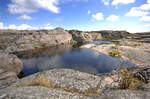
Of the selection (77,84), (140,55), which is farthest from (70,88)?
(140,55)

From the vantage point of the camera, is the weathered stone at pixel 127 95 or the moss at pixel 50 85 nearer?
the weathered stone at pixel 127 95

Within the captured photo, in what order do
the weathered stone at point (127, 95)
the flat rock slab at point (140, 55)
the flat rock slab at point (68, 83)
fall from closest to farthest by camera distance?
1. the weathered stone at point (127, 95)
2. the flat rock slab at point (68, 83)
3. the flat rock slab at point (140, 55)

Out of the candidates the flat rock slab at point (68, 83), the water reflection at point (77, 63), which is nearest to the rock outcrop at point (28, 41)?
the water reflection at point (77, 63)

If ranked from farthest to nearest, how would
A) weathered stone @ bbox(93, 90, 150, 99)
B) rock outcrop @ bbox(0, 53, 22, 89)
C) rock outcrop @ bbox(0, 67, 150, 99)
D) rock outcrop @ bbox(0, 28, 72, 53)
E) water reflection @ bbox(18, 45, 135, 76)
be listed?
1. rock outcrop @ bbox(0, 28, 72, 53)
2. water reflection @ bbox(18, 45, 135, 76)
3. rock outcrop @ bbox(0, 53, 22, 89)
4. rock outcrop @ bbox(0, 67, 150, 99)
5. weathered stone @ bbox(93, 90, 150, 99)

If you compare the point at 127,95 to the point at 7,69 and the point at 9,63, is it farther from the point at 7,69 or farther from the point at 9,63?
the point at 9,63

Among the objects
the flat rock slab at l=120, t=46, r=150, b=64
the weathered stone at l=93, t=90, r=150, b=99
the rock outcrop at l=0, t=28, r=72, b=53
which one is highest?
the rock outcrop at l=0, t=28, r=72, b=53

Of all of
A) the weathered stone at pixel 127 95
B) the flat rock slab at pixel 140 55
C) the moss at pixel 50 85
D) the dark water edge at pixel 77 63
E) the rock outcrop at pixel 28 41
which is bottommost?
the dark water edge at pixel 77 63

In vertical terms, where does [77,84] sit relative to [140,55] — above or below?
above

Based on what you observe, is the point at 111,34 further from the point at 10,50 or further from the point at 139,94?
the point at 139,94

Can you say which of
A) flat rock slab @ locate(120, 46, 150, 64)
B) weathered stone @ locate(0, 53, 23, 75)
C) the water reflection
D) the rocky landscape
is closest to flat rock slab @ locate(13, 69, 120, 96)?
the rocky landscape

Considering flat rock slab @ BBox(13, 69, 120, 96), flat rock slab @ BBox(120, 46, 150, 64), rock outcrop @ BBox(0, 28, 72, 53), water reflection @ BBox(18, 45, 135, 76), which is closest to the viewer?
flat rock slab @ BBox(13, 69, 120, 96)

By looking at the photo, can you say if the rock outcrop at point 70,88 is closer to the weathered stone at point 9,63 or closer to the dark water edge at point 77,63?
the dark water edge at point 77,63

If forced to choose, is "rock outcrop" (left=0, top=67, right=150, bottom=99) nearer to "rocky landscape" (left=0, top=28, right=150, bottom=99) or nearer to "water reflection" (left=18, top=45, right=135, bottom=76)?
"rocky landscape" (left=0, top=28, right=150, bottom=99)

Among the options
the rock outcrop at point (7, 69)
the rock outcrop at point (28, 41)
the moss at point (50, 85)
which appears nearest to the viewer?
the moss at point (50, 85)
